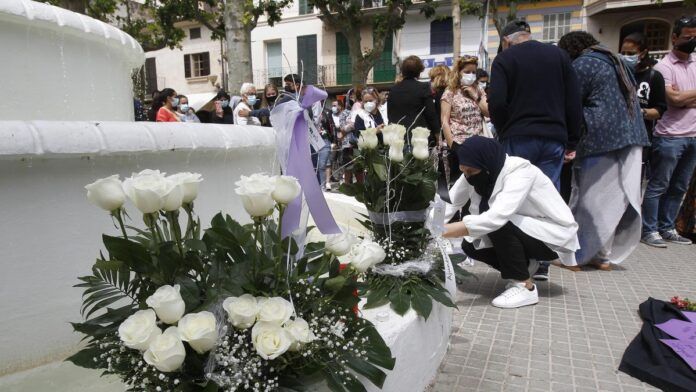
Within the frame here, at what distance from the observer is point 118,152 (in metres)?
2.03

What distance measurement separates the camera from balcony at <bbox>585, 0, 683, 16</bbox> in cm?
2006

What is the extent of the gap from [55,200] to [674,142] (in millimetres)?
5117

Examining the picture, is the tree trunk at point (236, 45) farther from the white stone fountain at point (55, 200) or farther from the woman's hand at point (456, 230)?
the woman's hand at point (456, 230)

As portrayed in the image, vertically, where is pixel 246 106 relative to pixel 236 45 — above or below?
below

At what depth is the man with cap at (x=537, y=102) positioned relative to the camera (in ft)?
11.6

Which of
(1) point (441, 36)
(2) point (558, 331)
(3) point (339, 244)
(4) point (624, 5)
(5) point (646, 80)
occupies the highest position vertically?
(4) point (624, 5)

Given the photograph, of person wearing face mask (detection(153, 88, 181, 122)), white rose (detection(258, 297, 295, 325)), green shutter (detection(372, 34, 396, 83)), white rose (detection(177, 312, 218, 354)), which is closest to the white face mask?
person wearing face mask (detection(153, 88, 181, 122))

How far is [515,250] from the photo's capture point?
10.1ft

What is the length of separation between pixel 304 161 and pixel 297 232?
0.29 meters

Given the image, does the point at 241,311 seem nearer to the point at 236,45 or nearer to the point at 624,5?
the point at 236,45

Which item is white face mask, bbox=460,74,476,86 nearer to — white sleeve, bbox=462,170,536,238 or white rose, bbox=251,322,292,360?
white sleeve, bbox=462,170,536,238

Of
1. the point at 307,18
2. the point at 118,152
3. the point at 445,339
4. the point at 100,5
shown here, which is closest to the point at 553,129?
the point at 445,339

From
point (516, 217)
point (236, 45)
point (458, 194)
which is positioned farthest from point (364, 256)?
point (236, 45)

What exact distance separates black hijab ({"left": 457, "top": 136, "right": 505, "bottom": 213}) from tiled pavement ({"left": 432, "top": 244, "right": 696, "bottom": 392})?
814mm
